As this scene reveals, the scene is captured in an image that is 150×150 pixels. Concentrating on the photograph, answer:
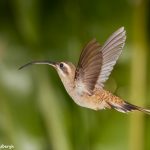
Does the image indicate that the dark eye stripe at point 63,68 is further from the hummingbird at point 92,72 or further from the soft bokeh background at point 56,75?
the soft bokeh background at point 56,75

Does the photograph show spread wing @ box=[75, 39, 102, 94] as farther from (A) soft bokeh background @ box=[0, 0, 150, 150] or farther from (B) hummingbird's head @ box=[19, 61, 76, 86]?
(A) soft bokeh background @ box=[0, 0, 150, 150]

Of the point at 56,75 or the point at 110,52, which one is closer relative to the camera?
the point at 110,52

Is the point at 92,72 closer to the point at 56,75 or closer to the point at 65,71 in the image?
the point at 65,71

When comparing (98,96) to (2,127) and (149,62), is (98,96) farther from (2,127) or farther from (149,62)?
(2,127)

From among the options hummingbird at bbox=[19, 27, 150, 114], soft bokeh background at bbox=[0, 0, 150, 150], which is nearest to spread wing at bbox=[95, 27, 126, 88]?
hummingbird at bbox=[19, 27, 150, 114]

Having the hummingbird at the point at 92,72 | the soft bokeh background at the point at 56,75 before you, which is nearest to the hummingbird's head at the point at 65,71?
the hummingbird at the point at 92,72

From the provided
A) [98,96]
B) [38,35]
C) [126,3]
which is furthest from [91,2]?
[98,96]

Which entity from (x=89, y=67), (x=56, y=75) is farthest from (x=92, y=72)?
(x=56, y=75)

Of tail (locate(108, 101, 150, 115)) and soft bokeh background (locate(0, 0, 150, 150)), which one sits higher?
soft bokeh background (locate(0, 0, 150, 150))
